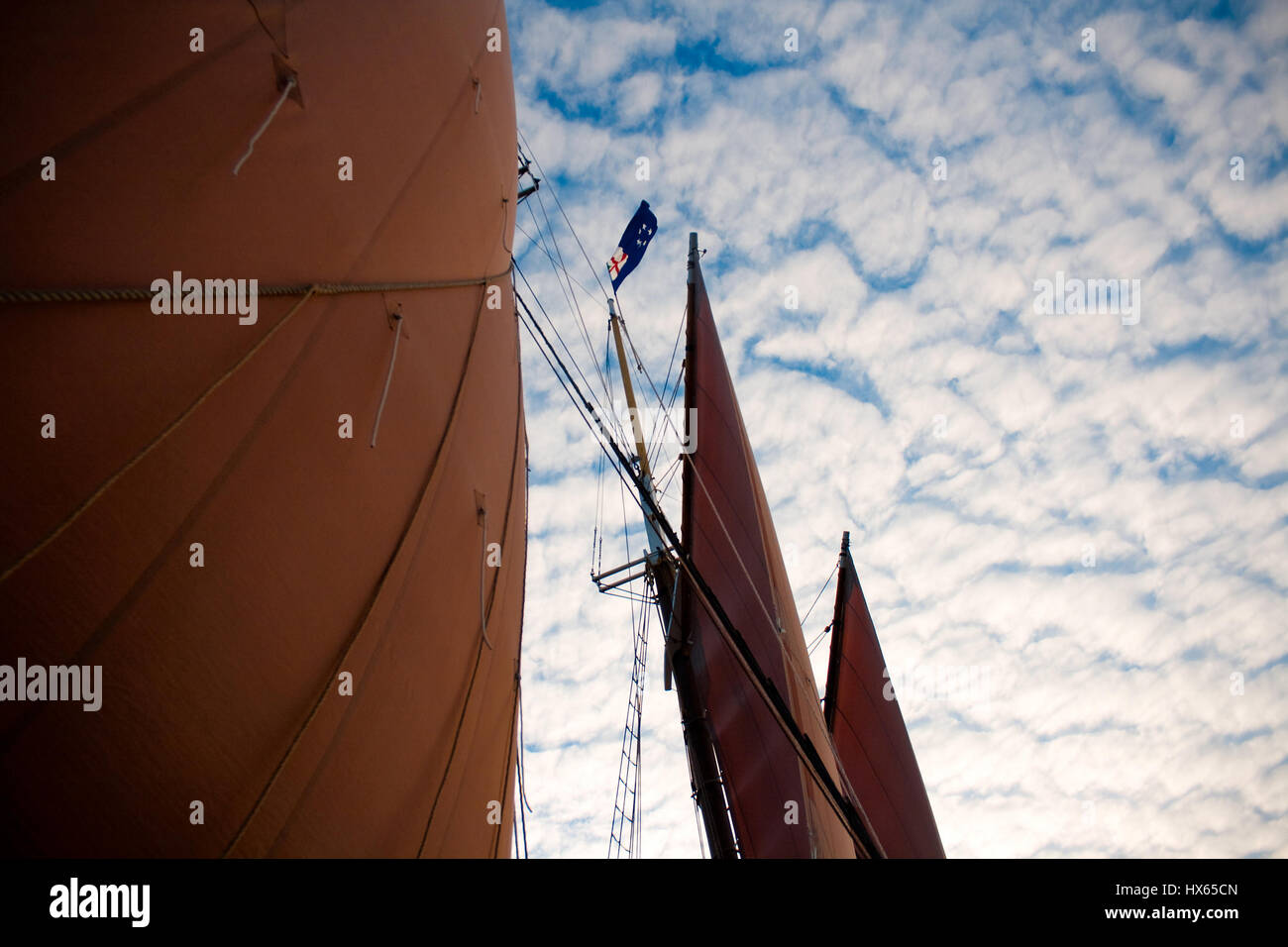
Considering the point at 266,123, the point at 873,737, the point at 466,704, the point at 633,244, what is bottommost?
the point at 873,737

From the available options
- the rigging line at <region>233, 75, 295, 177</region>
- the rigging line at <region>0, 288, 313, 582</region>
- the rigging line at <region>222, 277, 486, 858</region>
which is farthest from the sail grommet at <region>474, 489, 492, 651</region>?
the rigging line at <region>233, 75, 295, 177</region>

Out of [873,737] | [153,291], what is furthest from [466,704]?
[873,737]

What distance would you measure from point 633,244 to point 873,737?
8.26m

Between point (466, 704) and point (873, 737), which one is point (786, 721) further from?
point (873, 737)

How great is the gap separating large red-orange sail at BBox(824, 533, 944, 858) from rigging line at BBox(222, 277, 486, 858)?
8.79 m

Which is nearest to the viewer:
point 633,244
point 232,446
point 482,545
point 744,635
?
point 232,446

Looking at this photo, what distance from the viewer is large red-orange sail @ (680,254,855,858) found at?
7914 millimetres

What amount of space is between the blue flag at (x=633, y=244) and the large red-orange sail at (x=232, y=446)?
6.93m

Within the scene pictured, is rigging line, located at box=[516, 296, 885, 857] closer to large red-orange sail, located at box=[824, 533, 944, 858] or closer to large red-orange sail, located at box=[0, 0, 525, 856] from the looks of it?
large red-orange sail, located at box=[0, 0, 525, 856]

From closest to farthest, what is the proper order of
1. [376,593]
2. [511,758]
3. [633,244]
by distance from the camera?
[376,593], [511,758], [633,244]

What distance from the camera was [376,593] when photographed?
2.83 meters
